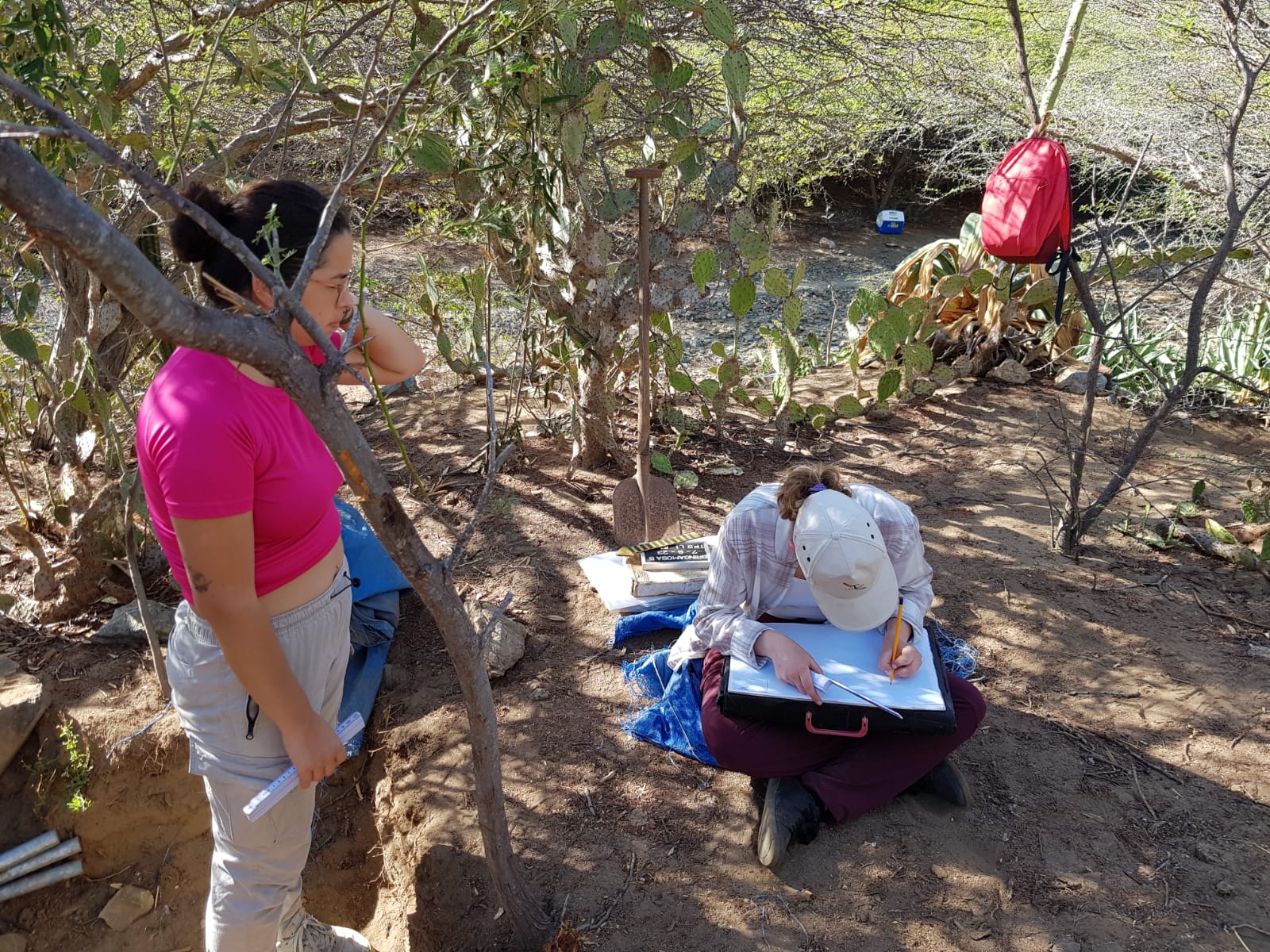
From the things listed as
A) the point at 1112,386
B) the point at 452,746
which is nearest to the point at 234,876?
the point at 452,746

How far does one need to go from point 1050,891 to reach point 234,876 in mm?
1612

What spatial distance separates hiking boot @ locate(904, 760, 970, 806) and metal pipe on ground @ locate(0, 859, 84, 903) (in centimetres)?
222

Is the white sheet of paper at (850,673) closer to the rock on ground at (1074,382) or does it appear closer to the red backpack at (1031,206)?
the red backpack at (1031,206)

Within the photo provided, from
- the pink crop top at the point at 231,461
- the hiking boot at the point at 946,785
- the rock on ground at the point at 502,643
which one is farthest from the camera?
the rock on ground at the point at 502,643

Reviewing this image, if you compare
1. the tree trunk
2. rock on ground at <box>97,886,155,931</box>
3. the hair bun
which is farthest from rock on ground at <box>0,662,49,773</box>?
the hair bun

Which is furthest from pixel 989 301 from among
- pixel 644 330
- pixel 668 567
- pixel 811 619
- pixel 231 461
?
pixel 231 461

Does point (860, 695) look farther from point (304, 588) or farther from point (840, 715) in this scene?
point (304, 588)

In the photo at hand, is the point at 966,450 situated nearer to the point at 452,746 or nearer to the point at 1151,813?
the point at 1151,813

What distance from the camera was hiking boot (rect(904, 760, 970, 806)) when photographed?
2.16 metres

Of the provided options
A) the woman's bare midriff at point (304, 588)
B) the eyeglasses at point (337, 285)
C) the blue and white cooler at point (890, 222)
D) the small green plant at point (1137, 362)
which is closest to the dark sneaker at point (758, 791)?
the woman's bare midriff at point (304, 588)

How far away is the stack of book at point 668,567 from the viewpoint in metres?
2.87

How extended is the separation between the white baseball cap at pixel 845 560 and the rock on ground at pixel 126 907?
1.98 m

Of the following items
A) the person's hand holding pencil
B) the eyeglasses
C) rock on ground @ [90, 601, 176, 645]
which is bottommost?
rock on ground @ [90, 601, 176, 645]

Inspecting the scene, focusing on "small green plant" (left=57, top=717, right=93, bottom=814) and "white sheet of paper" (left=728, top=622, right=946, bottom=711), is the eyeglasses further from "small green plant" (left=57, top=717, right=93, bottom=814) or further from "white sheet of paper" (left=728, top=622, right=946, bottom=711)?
"small green plant" (left=57, top=717, right=93, bottom=814)
